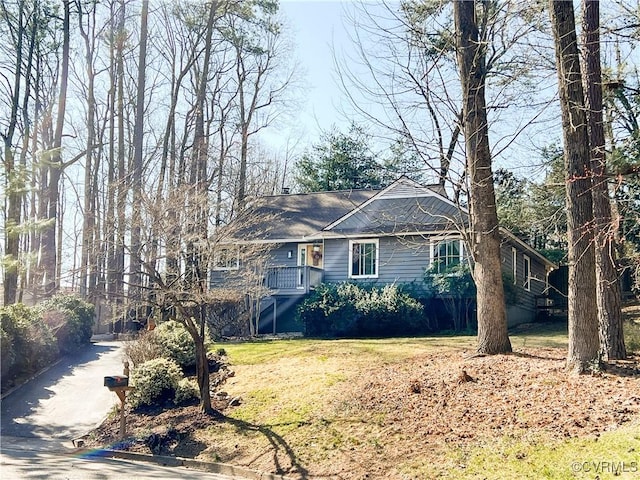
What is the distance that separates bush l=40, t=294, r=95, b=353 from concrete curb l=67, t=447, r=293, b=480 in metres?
8.94

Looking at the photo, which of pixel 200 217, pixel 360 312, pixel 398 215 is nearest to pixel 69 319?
pixel 200 217

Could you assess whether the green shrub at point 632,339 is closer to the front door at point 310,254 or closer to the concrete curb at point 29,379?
the concrete curb at point 29,379

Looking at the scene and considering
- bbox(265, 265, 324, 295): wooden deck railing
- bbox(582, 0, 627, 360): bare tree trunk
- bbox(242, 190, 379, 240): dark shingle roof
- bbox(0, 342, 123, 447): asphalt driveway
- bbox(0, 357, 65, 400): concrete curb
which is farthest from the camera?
bbox(242, 190, 379, 240): dark shingle roof

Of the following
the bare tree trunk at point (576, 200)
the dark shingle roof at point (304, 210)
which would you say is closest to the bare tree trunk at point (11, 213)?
the dark shingle roof at point (304, 210)

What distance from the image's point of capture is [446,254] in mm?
22141

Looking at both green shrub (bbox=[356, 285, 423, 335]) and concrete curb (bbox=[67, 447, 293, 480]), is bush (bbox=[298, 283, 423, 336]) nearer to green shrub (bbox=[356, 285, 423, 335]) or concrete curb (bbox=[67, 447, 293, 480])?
green shrub (bbox=[356, 285, 423, 335])

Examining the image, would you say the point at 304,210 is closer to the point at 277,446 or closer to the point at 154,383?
the point at 154,383

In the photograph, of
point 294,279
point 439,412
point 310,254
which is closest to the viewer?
point 439,412

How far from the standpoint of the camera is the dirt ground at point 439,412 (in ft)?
26.0

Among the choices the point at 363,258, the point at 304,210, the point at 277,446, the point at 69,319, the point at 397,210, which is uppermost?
the point at 304,210

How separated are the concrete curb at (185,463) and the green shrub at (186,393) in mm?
2128

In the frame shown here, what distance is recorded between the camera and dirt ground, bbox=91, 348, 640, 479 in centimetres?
793

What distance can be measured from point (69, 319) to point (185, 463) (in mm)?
12442

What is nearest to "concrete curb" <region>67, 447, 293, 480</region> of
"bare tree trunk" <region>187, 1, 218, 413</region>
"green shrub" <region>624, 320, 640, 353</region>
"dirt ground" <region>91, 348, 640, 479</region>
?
"dirt ground" <region>91, 348, 640, 479</region>
